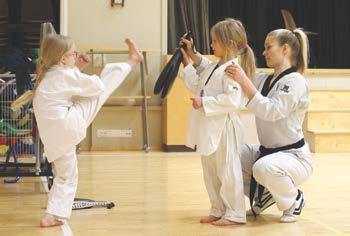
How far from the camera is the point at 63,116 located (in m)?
2.46

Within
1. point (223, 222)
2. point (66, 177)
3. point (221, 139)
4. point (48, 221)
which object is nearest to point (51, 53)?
point (66, 177)

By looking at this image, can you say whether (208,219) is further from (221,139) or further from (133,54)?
(133,54)

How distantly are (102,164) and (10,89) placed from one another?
4.96 feet

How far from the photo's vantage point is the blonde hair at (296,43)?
269 centimetres

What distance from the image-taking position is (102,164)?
4.71 m

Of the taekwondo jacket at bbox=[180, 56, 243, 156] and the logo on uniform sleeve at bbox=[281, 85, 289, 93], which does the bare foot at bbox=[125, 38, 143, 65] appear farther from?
the logo on uniform sleeve at bbox=[281, 85, 289, 93]

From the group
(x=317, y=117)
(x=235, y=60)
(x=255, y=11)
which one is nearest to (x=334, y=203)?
(x=235, y=60)

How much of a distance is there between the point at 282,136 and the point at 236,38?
1.67ft

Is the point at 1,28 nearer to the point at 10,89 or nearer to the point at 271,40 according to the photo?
the point at 10,89

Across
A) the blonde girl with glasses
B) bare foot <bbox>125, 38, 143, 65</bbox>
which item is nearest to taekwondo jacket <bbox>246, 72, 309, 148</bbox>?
bare foot <bbox>125, 38, 143, 65</bbox>

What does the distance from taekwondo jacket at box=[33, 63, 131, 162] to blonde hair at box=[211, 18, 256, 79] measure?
0.59 m

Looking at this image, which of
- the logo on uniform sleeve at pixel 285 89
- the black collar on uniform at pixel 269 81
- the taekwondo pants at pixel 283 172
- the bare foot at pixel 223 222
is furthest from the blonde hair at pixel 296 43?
the bare foot at pixel 223 222

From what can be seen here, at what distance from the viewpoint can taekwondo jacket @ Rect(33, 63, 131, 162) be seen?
246 cm

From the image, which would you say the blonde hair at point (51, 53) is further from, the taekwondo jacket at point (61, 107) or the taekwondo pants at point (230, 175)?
the taekwondo pants at point (230, 175)
